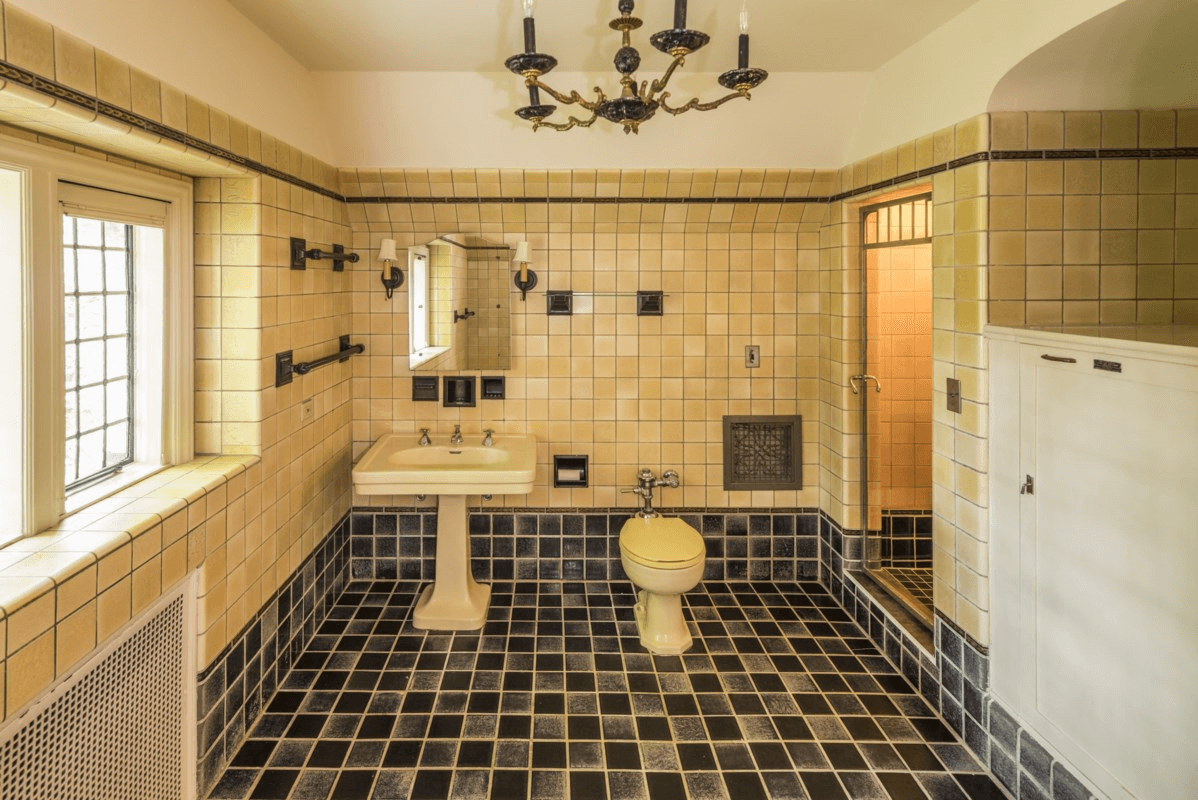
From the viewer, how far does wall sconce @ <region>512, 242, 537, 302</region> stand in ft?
11.6

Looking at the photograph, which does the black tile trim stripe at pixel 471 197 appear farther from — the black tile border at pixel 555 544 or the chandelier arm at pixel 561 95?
the black tile border at pixel 555 544

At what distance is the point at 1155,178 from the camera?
2.32 meters

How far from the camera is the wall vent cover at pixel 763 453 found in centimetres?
383

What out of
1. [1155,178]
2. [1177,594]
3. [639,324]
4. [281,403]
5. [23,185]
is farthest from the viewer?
[639,324]

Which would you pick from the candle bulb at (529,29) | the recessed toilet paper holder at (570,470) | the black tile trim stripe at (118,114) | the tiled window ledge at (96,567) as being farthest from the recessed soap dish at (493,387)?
the candle bulb at (529,29)

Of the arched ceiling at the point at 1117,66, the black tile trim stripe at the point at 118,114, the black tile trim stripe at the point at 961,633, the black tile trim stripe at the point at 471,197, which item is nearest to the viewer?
the black tile trim stripe at the point at 118,114

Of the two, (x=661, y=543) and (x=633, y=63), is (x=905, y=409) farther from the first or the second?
(x=633, y=63)

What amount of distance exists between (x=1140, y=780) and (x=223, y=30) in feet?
10.5

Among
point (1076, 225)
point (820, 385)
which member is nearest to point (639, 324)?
point (820, 385)

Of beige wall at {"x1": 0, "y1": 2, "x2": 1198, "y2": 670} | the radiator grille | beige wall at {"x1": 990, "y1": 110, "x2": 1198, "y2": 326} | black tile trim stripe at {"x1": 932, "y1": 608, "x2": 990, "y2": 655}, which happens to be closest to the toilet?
beige wall at {"x1": 0, "y1": 2, "x2": 1198, "y2": 670}

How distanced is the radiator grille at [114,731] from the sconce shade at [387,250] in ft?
6.18

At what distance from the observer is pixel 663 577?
3.00 meters

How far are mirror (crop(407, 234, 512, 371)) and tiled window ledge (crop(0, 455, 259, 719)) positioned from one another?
1459mm

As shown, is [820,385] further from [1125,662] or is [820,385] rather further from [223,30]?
[223,30]
